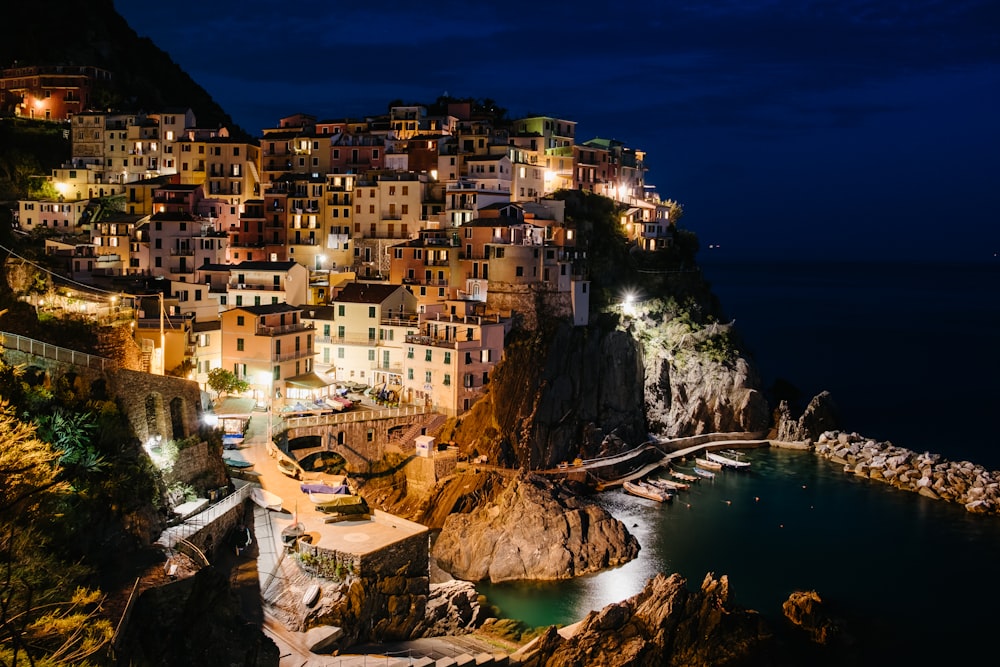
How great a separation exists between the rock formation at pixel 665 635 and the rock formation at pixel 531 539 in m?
5.87

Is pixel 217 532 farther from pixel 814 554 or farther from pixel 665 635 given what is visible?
pixel 814 554

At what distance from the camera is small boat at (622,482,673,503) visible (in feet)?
142

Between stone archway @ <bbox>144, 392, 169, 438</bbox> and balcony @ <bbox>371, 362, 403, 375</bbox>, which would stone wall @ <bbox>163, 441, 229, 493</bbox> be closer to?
stone archway @ <bbox>144, 392, 169, 438</bbox>

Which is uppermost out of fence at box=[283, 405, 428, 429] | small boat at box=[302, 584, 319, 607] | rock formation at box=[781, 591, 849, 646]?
fence at box=[283, 405, 428, 429]

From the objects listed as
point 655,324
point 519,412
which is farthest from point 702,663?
point 655,324

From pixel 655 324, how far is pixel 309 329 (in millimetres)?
21015

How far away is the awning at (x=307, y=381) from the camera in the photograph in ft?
139

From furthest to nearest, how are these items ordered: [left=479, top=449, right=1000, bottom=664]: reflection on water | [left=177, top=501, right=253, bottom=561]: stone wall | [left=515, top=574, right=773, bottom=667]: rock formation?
[left=479, top=449, right=1000, bottom=664]: reflection on water
[left=515, top=574, right=773, bottom=667]: rock formation
[left=177, top=501, right=253, bottom=561]: stone wall

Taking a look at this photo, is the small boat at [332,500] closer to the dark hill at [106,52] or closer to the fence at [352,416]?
the fence at [352,416]

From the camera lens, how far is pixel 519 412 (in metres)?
43.8

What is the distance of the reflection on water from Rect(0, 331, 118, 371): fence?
14.8 meters

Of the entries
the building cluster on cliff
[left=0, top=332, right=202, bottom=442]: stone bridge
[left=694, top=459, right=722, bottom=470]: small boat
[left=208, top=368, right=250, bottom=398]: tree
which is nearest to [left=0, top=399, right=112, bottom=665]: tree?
[left=0, top=332, right=202, bottom=442]: stone bridge

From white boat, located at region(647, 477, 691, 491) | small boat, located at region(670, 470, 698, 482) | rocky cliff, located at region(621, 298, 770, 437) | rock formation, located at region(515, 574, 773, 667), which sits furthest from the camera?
rocky cliff, located at region(621, 298, 770, 437)

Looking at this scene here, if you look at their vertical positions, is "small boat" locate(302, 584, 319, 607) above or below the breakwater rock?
above
